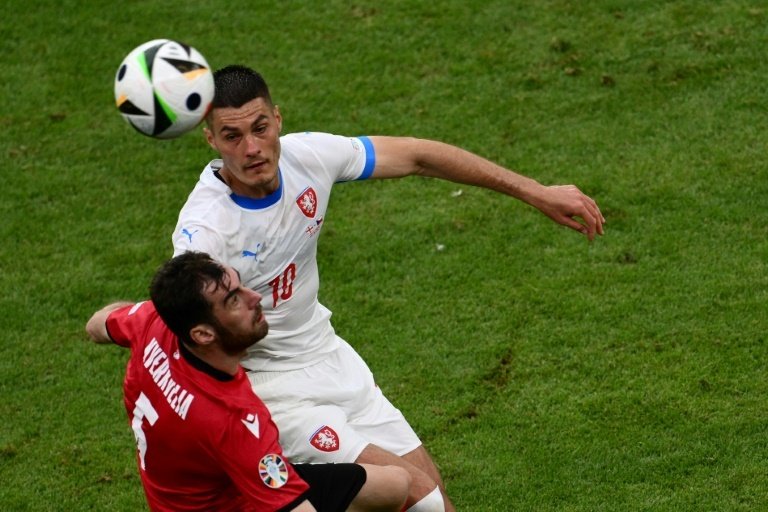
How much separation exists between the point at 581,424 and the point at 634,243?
7.02ft

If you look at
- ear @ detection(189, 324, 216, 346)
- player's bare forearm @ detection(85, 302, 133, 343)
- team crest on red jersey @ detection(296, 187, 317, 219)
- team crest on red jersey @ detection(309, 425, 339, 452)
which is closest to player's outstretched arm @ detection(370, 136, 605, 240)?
team crest on red jersey @ detection(296, 187, 317, 219)

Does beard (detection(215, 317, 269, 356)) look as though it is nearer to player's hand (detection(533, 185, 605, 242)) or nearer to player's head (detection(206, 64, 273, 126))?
player's head (detection(206, 64, 273, 126))

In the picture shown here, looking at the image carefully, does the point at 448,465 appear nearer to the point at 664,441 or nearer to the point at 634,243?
the point at 664,441

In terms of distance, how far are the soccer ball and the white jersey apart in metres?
0.51

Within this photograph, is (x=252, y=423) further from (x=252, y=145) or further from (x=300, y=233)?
(x=252, y=145)

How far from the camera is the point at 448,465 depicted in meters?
8.05

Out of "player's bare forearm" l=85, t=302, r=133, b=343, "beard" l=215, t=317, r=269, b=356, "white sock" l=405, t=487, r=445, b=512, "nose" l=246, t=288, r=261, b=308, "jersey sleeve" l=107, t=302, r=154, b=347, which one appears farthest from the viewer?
"white sock" l=405, t=487, r=445, b=512

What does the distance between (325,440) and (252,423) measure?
3.19ft

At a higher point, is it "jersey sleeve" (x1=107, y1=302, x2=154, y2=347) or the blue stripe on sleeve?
the blue stripe on sleeve

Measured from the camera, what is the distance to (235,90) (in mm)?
6418

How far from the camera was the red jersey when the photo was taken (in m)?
5.55

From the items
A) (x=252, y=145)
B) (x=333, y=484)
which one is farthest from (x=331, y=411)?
(x=252, y=145)

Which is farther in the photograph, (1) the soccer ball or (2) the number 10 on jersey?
(2) the number 10 on jersey

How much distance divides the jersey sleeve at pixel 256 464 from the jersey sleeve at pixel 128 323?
0.82 m
